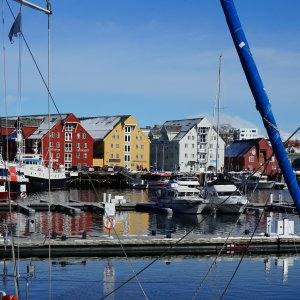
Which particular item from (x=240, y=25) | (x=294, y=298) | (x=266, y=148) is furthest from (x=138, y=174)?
(x=240, y=25)

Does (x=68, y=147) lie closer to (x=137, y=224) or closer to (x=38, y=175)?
(x=38, y=175)

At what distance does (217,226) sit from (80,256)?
18.3 meters

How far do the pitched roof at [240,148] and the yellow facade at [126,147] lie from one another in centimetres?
2161

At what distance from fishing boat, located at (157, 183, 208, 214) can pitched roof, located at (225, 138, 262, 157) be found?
8014 cm

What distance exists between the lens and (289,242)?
1465 inches

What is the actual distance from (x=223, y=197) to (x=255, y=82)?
53.8m

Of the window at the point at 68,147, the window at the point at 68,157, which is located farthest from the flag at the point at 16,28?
the window at the point at 68,157

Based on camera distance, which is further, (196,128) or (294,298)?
(196,128)

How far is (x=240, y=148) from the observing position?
146000mm

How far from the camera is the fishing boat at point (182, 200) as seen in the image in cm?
5994

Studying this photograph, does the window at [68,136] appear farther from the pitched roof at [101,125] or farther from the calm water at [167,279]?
the calm water at [167,279]

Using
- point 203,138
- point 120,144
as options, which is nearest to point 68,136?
point 120,144

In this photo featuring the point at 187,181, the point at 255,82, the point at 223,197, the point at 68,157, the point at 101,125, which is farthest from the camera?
the point at 101,125

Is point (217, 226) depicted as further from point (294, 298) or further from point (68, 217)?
point (294, 298)
